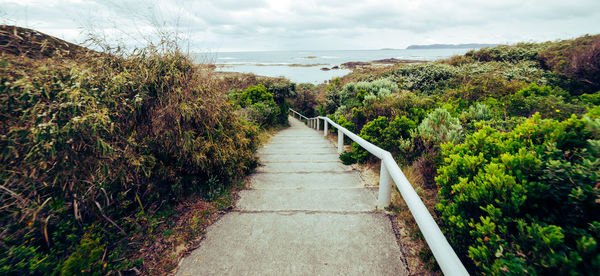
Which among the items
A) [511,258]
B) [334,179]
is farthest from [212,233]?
[511,258]

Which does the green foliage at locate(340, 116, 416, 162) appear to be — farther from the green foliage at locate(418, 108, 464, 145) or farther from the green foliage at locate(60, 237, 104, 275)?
the green foliage at locate(60, 237, 104, 275)

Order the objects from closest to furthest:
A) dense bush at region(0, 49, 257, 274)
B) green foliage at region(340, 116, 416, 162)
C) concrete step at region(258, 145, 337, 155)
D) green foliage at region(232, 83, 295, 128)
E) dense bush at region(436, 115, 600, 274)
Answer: dense bush at region(436, 115, 600, 274) < dense bush at region(0, 49, 257, 274) < green foliage at region(340, 116, 416, 162) < concrete step at region(258, 145, 337, 155) < green foliage at region(232, 83, 295, 128)

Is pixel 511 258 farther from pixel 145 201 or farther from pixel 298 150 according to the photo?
pixel 298 150

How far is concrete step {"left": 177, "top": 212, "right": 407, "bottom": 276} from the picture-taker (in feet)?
7.19

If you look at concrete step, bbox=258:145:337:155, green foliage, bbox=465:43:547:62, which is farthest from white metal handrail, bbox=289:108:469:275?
green foliage, bbox=465:43:547:62

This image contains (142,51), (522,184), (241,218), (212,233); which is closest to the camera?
(522,184)

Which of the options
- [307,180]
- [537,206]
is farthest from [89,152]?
[537,206]

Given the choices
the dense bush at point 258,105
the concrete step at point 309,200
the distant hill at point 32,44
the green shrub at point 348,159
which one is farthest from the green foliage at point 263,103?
the distant hill at point 32,44

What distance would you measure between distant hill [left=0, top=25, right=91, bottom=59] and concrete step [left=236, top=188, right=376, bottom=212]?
9.40ft

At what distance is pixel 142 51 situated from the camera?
3.29 metres

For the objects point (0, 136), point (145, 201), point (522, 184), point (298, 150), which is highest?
point (0, 136)

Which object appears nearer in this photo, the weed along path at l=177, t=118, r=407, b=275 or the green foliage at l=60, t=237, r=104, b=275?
the green foliage at l=60, t=237, r=104, b=275

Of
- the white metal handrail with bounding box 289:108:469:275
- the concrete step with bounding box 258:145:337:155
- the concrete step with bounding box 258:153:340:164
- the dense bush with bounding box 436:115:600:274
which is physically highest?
the dense bush with bounding box 436:115:600:274

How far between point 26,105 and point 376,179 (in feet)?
15.1
